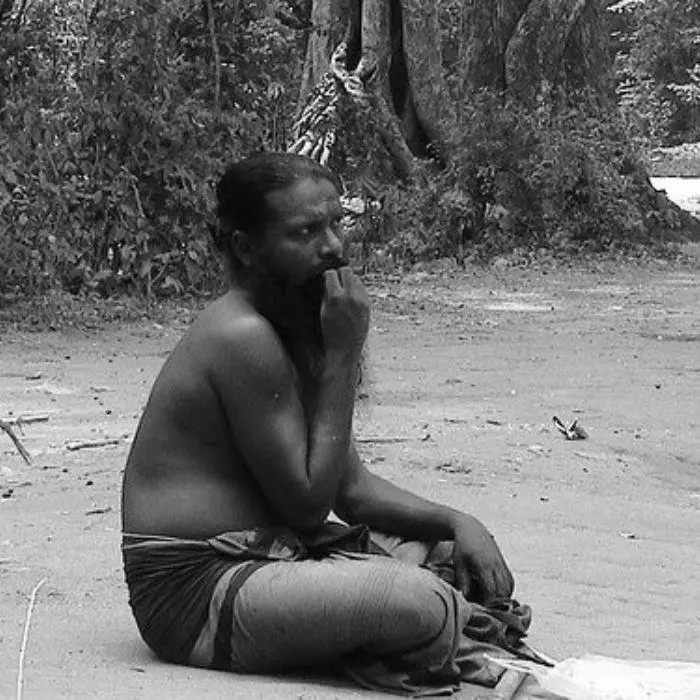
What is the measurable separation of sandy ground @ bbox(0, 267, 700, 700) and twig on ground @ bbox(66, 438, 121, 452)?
33 mm

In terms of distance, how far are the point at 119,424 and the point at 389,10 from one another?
1000 centimetres

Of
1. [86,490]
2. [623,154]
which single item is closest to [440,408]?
[86,490]

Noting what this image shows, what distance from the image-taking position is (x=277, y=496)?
12.0ft

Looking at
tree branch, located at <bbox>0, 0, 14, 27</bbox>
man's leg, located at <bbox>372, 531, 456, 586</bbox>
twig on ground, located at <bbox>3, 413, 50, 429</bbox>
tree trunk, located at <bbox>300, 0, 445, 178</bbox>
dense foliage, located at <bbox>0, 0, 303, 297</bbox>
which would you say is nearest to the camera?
man's leg, located at <bbox>372, 531, 456, 586</bbox>

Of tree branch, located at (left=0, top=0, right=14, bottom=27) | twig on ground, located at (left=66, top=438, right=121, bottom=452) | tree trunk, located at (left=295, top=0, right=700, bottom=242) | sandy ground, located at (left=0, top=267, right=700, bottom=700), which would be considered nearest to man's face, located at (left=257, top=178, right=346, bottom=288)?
sandy ground, located at (left=0, top=267, right=700, bottom=700)

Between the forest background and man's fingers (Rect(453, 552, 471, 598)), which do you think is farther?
the forest background

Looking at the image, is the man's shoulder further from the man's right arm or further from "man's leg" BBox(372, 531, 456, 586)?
"man's leg" BBox(372, 531, 456, 586)

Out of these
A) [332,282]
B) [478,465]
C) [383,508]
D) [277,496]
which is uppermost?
[332,282]

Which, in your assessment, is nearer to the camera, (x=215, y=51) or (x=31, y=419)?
(x=31, y=419)

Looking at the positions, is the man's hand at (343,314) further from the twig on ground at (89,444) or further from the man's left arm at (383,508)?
the twig on ground at (89,444)

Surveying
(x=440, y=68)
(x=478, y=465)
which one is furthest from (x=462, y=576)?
(x=440, y=68)

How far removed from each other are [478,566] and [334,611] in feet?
1.54

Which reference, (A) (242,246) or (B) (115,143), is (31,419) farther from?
(B) (115,143)

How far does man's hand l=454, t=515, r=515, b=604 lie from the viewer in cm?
389
